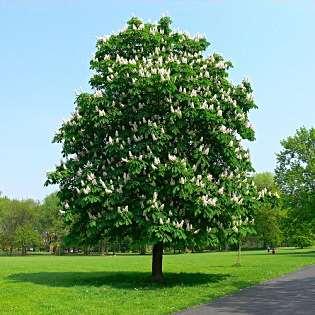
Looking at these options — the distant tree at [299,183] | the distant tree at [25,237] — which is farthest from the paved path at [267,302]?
the distant tree at [25,237]

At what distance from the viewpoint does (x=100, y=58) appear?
25.0 metres

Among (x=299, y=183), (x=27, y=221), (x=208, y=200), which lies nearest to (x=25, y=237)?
(x=27, y=221)

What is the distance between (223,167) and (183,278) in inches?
235

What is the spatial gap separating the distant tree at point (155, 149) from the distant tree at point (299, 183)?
4971 centimetres

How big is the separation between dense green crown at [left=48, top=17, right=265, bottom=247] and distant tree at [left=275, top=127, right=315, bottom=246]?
163ft

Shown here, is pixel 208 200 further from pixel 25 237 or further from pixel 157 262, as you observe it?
pixel 25 237

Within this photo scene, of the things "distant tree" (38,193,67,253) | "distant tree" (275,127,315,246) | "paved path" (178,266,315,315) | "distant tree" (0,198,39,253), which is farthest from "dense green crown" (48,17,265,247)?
"distant tree" (0,198,39,253)

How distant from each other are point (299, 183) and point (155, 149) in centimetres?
5649

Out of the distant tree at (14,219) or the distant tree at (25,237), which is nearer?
the distant tree at (25,237)

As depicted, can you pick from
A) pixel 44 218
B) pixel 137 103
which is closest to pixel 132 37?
pixel 137 103

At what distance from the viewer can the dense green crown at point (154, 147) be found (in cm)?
2106

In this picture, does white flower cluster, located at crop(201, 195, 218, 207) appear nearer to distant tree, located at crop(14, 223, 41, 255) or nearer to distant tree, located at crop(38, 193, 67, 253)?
distant tree, located at crop(38, 193, 67, 253)

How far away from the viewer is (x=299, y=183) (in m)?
74.4

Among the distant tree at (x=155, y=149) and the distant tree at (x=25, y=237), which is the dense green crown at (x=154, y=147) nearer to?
the distant tree at (x=155, y=149)
